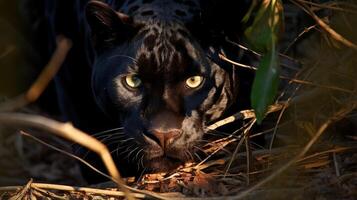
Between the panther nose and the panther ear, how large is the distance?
0.58m

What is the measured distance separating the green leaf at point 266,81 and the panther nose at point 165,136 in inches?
29.9

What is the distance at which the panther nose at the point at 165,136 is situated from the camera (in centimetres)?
265

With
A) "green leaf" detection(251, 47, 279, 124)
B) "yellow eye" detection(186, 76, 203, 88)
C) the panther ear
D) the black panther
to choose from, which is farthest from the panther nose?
"green leaf" detection(251, 47, 279, 124)

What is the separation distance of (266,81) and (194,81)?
108cm

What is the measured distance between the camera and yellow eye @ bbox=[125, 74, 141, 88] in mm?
2965

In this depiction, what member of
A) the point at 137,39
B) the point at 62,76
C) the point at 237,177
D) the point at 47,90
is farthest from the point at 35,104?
the point at 237,177

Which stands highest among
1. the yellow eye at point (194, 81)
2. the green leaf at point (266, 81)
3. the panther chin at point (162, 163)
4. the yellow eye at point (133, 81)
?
the yellow eye at point (133, 81)

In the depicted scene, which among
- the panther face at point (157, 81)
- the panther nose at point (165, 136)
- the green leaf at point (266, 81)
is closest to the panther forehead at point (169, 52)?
the panther face at point (157, 81)

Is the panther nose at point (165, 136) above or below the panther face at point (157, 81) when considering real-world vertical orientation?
below

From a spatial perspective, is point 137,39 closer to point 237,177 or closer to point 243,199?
point 237,177

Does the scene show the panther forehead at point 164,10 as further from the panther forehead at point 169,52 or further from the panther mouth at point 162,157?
the panther mouth at point 162,157

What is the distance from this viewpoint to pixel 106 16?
296 centimetres

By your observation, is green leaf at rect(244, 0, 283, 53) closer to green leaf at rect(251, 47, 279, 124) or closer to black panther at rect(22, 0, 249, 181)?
Result: green leaf at rect(251, 47, 279, 124)

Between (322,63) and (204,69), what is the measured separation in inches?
23.7
